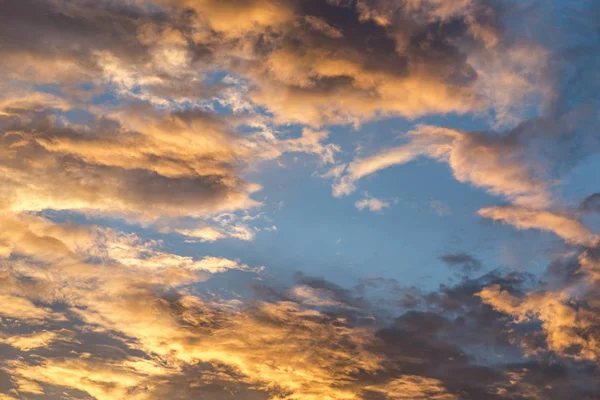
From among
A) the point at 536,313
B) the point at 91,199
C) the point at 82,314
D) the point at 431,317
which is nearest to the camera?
the point at 91,199

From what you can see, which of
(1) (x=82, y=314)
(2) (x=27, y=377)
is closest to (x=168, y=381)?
(1) (x=82, y=314)

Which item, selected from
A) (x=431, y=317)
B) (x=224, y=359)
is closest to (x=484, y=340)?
(x=431, y=317)

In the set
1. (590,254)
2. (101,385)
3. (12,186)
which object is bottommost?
(101,385)

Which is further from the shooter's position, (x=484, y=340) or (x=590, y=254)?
(x=484, y=340)

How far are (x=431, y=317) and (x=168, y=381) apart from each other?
29.4 meters

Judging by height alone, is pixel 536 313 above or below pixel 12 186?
below

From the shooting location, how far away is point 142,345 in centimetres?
4669

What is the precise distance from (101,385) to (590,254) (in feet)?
164

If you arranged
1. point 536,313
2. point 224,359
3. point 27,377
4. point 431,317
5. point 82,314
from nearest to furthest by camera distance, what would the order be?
1. point 536,313
2. point 431,317
3. point 82,314
4. point 224,359
5. point 27,377

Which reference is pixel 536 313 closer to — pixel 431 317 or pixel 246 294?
pixel 431 317

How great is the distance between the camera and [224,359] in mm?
46906

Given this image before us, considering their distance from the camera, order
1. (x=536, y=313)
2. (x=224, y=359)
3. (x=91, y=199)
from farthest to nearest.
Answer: (x=224, y=359)
(x=536, y=313)
(x=91, y=199)

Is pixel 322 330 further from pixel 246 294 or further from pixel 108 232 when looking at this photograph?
pixel 108 232

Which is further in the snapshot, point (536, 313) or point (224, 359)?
point (224, 359)
